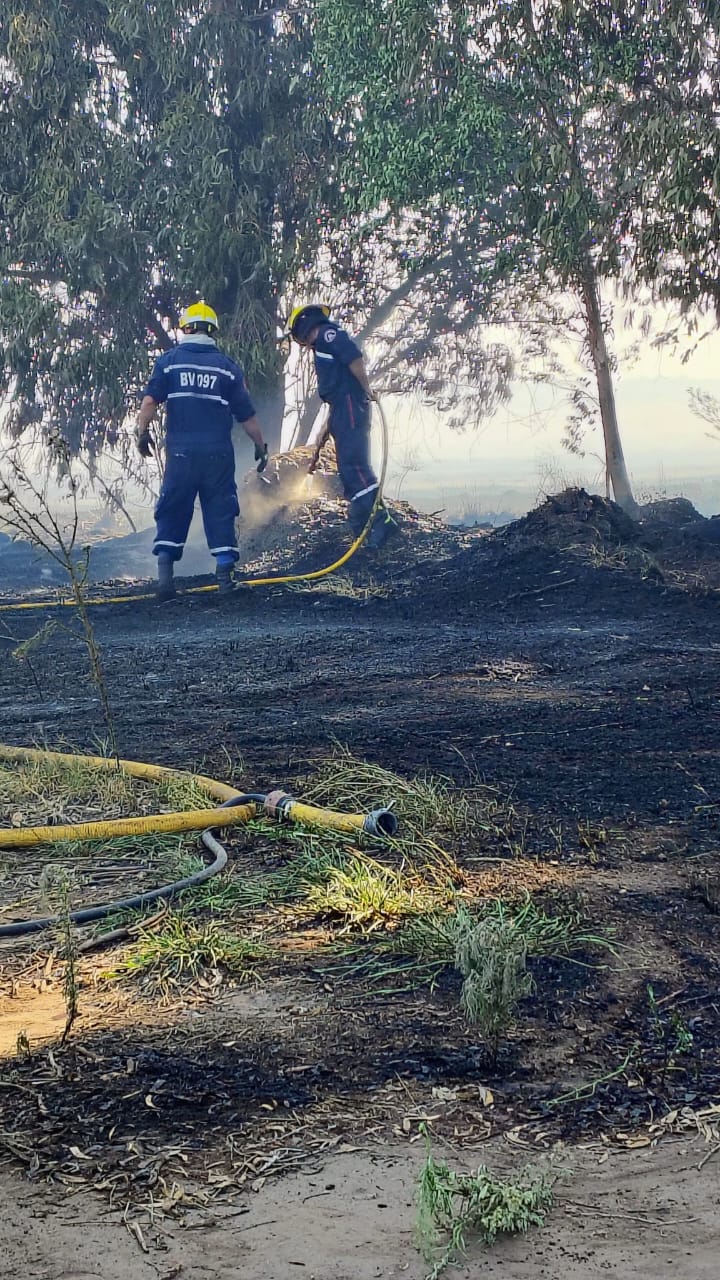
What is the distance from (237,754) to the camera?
18.2ft

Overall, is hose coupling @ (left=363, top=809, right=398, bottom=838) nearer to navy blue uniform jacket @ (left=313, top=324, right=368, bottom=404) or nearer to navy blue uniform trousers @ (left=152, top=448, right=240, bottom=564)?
navy blue uniform trousers @ (left=152, top=448, right=240, bottom=564)

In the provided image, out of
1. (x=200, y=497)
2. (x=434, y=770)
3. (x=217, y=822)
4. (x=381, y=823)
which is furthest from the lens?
(x=200, y=497)

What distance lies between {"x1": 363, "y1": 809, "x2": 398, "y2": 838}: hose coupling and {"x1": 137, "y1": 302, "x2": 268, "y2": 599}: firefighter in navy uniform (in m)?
7.69

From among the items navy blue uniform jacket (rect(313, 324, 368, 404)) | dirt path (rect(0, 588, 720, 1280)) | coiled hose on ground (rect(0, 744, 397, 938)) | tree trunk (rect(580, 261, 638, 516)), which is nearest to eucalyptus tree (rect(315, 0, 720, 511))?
tree trunk (rect(580, 261, 638, 516))

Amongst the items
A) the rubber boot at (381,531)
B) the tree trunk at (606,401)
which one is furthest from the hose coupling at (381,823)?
the tree trunk at (606,401)

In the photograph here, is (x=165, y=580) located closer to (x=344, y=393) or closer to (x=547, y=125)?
(x=344, y=393)

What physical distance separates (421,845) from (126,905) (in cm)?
103

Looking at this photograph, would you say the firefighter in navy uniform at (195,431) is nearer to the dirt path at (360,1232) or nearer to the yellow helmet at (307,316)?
the yellow helmet at (307,316)

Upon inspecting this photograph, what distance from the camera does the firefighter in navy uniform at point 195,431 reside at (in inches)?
455

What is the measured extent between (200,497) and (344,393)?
2677 mm

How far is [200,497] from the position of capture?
1175cm

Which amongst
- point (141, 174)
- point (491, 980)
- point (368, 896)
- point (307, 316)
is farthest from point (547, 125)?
point (491, 980)

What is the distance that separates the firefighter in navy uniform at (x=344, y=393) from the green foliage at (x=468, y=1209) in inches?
453

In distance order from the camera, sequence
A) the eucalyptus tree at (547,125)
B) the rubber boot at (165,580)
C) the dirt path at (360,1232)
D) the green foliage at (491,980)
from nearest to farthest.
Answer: the dirt path at (360,1232)
the green foliage at (491,980)
the rubber boot at (165,580)
the eucalyptus tree at (547,125)
